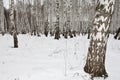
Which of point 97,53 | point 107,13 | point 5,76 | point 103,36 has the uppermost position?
point 107,13

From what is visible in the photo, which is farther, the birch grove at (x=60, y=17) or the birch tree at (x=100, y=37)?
the birch grove at (x=60, y=17)

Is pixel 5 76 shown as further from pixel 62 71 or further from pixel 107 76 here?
pixel 107 76

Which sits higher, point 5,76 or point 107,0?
point 107,0

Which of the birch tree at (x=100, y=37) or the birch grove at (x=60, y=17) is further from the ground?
the birch tree at (x=100, y=37)

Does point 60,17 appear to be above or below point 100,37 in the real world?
below

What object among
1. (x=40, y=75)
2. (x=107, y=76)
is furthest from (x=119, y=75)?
(x=40, y=75)

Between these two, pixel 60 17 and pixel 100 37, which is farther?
pixel 60 17

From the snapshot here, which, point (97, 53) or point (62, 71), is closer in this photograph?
point (97, 53)

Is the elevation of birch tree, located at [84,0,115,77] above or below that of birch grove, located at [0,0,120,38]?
above

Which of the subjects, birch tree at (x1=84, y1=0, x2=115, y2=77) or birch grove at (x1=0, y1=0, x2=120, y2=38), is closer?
birch tree at (x1=84, y1=0, x2=115, y2=77)

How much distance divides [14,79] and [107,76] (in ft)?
8.16

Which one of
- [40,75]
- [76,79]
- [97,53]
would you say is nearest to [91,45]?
[97,53]

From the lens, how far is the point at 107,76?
220 inches

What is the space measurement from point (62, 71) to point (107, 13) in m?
2.08
